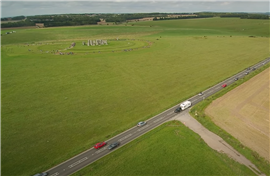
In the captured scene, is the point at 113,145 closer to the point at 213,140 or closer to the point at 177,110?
the point at 177,110

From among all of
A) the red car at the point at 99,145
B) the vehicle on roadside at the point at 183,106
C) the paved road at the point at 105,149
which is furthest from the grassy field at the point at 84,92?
the vehicle on roadside at the point at 183,106

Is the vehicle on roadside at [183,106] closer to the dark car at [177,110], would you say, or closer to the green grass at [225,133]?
the dark car at [177,110]

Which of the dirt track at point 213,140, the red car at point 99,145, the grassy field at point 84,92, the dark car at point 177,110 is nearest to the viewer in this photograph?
the dirt track at point 213,140

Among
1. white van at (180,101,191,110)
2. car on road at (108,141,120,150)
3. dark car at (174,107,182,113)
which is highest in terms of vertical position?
white van at (180,101,191,110)

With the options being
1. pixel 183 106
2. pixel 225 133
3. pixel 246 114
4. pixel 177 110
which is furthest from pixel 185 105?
pixel 246 114

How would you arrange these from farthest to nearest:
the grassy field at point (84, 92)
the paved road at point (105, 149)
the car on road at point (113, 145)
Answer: the grassy field at point (84, 92), the car on road at point (113, 145), the paved road at point (105, 149)

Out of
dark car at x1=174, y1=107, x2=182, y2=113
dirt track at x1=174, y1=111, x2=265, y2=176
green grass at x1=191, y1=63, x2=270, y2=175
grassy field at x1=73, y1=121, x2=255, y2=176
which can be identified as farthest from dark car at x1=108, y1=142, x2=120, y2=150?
green grass at x1=191, y1=63, x2=270, y2=175

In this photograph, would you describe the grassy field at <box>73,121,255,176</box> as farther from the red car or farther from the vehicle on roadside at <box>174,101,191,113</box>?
the vehicle on roadside at <box>174,101,191,113</box>
